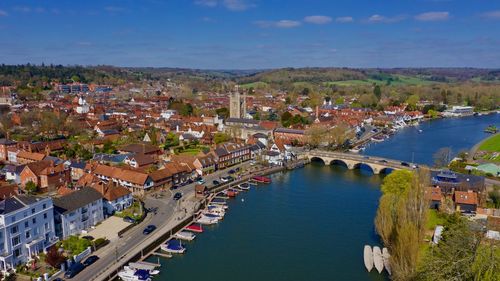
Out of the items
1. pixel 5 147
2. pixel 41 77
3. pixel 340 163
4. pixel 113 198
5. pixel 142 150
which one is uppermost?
pixel 41 77

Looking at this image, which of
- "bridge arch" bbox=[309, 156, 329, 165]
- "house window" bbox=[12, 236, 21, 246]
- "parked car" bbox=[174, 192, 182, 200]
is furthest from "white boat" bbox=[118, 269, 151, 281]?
"bridge arch" bbox=[309, 156, 329, 165]

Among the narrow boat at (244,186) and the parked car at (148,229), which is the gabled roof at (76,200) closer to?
the parked car at (148,229)

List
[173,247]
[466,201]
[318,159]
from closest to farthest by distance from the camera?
[173,247] < [466,201] < [318,159]

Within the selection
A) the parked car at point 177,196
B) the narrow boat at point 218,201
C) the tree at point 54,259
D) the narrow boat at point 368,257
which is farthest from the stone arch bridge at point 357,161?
the tree at point 54,259

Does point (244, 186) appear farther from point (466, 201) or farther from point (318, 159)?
point (466, 201)

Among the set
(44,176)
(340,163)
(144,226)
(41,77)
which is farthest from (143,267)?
(41,77)

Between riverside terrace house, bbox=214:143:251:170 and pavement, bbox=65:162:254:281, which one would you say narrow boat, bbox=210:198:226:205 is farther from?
riverside terrace house, bbox=214:143:251:170

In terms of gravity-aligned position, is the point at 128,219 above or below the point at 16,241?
below
